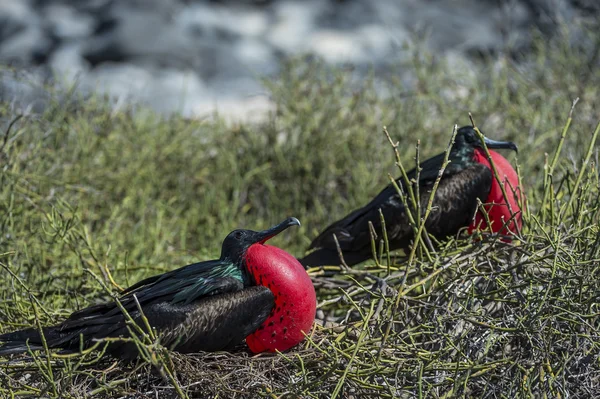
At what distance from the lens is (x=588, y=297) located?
2543 mm

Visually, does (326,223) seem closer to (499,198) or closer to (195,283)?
(499,198)

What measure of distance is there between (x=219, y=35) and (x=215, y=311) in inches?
216

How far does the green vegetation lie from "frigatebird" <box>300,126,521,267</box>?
168 mm

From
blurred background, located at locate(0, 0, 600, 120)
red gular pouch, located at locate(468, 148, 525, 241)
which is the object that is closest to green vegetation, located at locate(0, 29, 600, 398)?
red gular pouch, located at locate(468, 148, 525, 241)

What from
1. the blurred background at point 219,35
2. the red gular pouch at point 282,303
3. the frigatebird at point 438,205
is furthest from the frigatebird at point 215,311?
the blurred background at point 219,35

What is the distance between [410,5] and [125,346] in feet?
20.0

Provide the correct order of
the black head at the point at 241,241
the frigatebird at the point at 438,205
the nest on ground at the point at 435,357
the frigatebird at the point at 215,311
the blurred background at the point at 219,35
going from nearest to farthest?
the nest on ground at the point at 435,357 < the frigatebird at the point at 215,311 < the black head at the point at 241,241 < the frigatebird at the point at 438,205 < the blurred background at the point at 219,35

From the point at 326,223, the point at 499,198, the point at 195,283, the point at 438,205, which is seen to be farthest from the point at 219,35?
the point at 195,283

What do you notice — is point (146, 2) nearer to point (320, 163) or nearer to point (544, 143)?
point (320, 163)

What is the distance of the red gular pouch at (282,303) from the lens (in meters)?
2.69

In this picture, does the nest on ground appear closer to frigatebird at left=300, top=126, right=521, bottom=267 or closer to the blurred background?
frigatebird at left=300, top=126, right=521, bottom=267

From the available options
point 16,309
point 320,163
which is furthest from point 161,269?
point 320,163

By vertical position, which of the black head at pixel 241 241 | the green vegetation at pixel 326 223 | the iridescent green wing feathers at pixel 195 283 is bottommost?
the green vegetation at pixel 326 223

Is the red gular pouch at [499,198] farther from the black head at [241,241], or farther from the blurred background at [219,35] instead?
the blurred background at [219,35]
